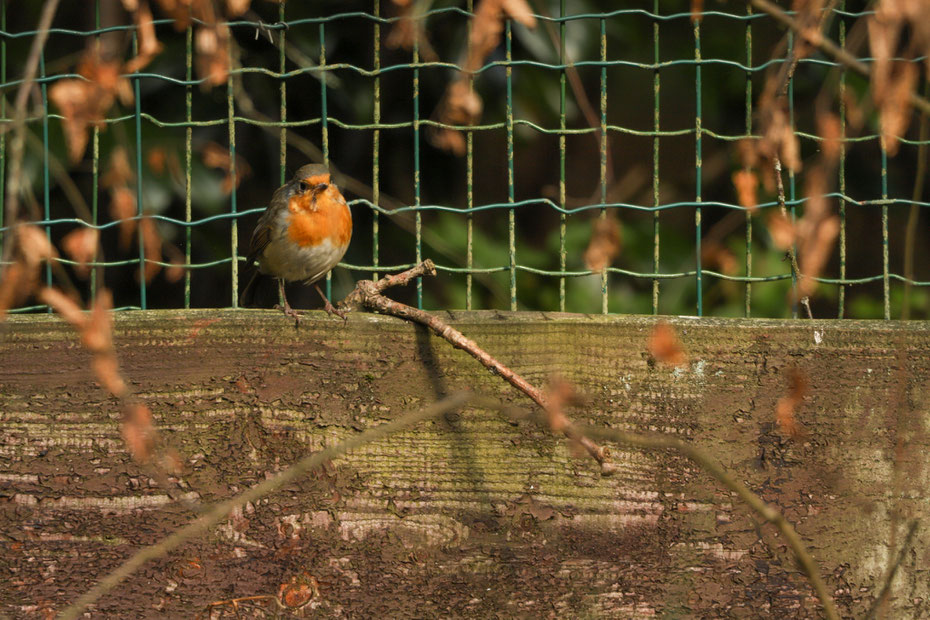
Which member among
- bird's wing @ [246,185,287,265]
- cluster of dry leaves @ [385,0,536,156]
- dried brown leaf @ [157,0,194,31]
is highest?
dried brown leaf @ [157,0,194,31]

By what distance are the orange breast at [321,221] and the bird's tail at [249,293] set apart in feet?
1.78

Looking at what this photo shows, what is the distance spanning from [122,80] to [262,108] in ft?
6.22

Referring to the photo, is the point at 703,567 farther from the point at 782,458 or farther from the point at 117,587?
the point at 117,587

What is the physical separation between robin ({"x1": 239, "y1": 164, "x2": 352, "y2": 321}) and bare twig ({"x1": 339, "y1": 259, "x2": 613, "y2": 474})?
1.08 meters

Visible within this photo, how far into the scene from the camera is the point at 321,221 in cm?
368

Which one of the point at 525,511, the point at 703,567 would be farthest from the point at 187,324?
the point at 703,567

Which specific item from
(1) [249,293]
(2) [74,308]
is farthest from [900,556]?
(1) [249,293]

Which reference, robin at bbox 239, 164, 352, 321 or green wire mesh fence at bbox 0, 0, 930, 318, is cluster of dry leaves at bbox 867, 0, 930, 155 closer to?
green wire mesh fence at bbox 0, 0, 930, 318

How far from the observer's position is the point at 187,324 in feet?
7.77

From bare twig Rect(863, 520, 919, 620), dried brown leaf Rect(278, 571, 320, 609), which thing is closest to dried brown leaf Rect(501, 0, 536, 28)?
dried brown leaf Rect(278, 571, 320, 609)

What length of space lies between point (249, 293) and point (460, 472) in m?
2.23

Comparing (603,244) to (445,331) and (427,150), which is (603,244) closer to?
(445,331)

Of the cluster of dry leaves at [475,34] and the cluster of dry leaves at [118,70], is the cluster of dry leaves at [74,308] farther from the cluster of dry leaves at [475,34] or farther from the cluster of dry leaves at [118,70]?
the cluster of dry leaves at [475,34]

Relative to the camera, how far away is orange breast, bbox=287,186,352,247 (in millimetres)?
3668
